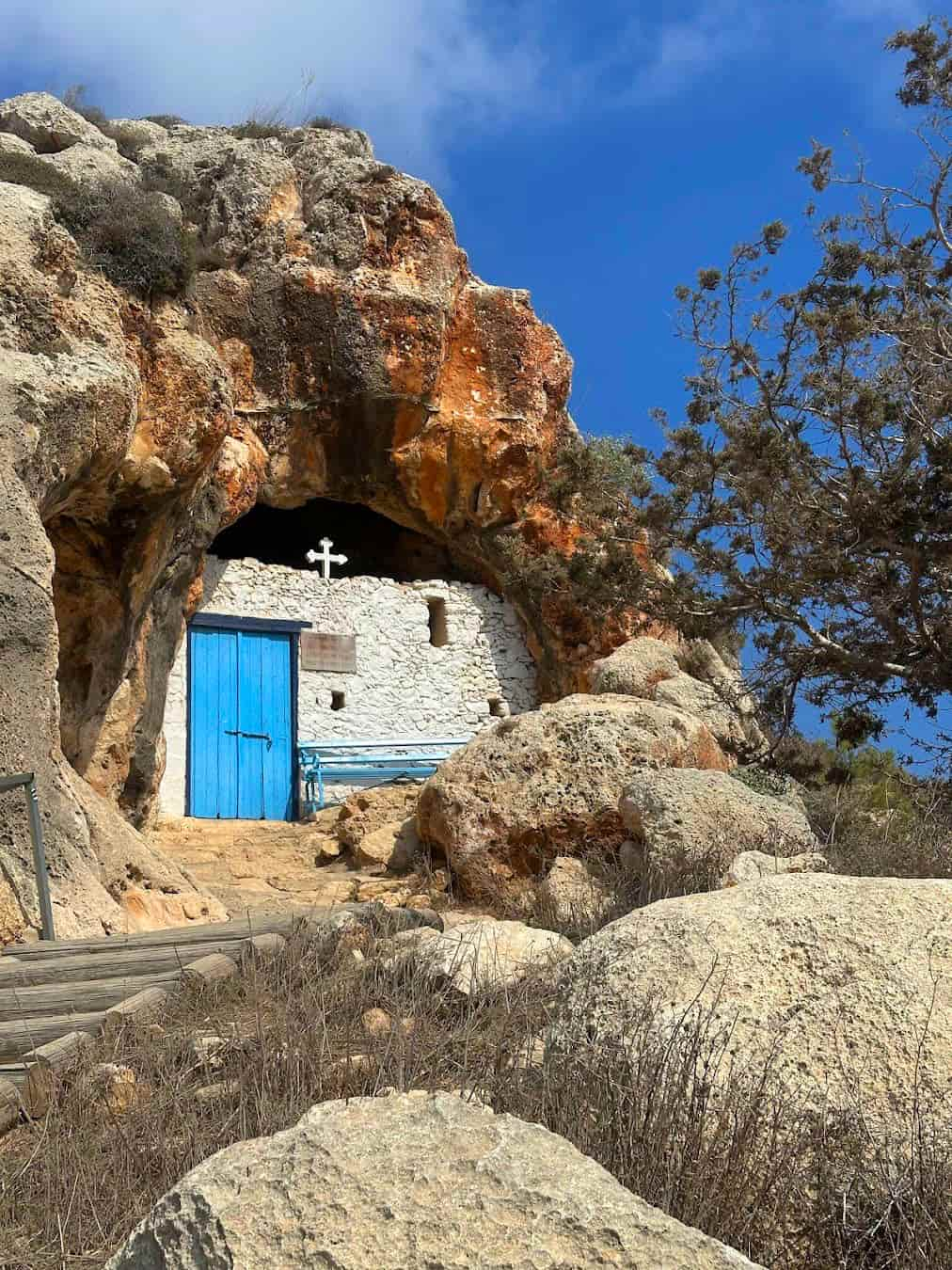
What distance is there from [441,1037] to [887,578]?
6.68 meters

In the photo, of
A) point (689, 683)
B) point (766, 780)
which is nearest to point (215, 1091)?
point (766, 780)

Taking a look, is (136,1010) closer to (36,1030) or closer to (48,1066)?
(36,1030)

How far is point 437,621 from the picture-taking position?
15.9 m

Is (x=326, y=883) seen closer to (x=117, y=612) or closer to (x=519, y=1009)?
(x=117, y=612)

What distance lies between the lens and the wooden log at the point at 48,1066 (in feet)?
12.0

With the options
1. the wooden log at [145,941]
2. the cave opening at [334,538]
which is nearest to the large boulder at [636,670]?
the cave opening at [334,538]

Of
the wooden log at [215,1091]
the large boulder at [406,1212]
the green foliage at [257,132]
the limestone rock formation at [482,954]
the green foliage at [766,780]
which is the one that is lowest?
the wooden log at [215,1091]

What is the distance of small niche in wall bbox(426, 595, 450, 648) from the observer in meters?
15.8

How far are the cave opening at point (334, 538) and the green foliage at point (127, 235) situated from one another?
24.2 feet

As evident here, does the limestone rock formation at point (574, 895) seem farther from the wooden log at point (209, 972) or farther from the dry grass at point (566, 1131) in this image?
the dry grass at point (566, 1131)

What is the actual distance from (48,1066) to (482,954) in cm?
167

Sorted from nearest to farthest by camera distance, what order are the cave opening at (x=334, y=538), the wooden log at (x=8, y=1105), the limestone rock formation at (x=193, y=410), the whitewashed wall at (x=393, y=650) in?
the wooden log at (x=8, y=1105)
the limestone rock formation at (x=193, y=410)
the whitewashed wall at (x=393, y=650)
the cave opening at (x=334, y=538)

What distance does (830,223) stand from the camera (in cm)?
1130

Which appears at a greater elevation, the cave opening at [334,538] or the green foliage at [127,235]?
the green foliage at [127,235]
